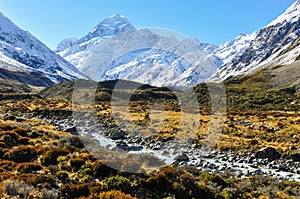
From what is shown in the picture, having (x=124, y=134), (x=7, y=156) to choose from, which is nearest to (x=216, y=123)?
(x=124, y=134)

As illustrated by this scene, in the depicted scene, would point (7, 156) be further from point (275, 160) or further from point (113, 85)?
point (113, 85)

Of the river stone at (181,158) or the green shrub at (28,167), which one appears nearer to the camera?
the green shrub at (28,167)

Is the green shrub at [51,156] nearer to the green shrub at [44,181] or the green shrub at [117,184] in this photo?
the green shrub at [44,181]

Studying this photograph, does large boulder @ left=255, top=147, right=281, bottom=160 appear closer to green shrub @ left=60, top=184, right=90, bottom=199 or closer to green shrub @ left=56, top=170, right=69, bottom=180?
green shrub @ left=56, top=170, right=69, bottom=180

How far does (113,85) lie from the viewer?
138 meters

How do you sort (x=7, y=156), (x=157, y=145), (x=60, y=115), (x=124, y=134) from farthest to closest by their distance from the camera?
(x=60, y=115)
(x=124, y=134)
(x=157, y=145)
(x=7, y=156)

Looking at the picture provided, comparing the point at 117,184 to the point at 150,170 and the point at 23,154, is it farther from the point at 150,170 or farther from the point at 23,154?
the point at 23,154

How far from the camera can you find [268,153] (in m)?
30.9

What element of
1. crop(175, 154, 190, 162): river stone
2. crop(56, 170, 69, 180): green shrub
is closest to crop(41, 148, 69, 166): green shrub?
crop(56, 170, 69, 180): green shrub

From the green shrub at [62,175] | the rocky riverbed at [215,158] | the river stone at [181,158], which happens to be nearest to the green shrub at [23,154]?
the green shrub at [62,175]

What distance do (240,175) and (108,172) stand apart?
12090 mm

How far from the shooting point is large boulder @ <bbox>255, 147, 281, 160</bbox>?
30369 mm

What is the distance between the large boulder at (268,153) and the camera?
3037cm

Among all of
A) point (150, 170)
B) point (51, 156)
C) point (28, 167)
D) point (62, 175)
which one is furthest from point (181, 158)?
point (28, 167)
